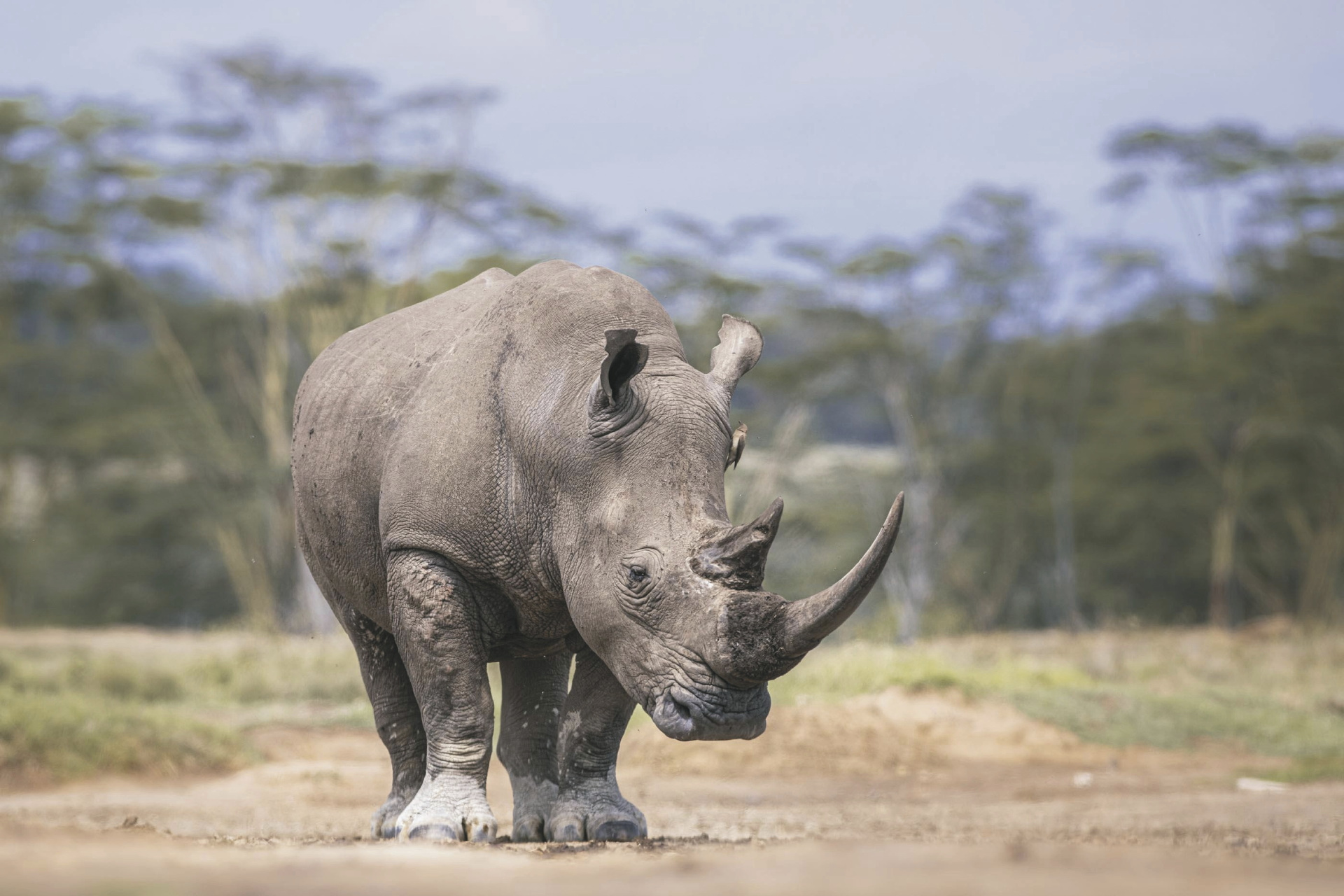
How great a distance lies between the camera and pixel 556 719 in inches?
260

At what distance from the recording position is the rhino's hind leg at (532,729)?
641cm

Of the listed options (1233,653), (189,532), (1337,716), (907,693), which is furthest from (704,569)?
(189,532)

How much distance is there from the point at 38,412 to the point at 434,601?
29.6m

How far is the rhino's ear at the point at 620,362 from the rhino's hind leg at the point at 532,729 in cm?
149

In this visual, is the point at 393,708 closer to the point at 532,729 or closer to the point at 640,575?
the point at 532,729

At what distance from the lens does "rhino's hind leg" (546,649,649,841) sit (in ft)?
19.7

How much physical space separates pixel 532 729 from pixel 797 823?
201cm

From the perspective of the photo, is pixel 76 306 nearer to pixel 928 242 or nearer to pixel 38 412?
pixel 38 412

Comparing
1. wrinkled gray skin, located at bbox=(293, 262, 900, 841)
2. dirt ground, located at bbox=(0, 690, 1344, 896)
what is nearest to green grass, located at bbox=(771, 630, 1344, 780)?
dirt ground, located at bbox=(0, 690, 1344, 896)

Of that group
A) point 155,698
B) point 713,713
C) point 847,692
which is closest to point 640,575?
point 713,713

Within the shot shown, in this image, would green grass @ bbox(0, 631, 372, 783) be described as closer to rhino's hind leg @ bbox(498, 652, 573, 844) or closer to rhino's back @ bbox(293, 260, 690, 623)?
rhino's back @ bbox(293, 260, 690, 623)

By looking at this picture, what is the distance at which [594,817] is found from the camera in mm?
6004

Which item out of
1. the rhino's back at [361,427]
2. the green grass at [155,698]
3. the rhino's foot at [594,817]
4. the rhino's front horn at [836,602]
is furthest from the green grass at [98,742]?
the rhino's front horn at [836,602]

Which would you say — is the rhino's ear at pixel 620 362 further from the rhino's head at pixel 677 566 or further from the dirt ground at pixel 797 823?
the dirt ground at pixel 797 823
